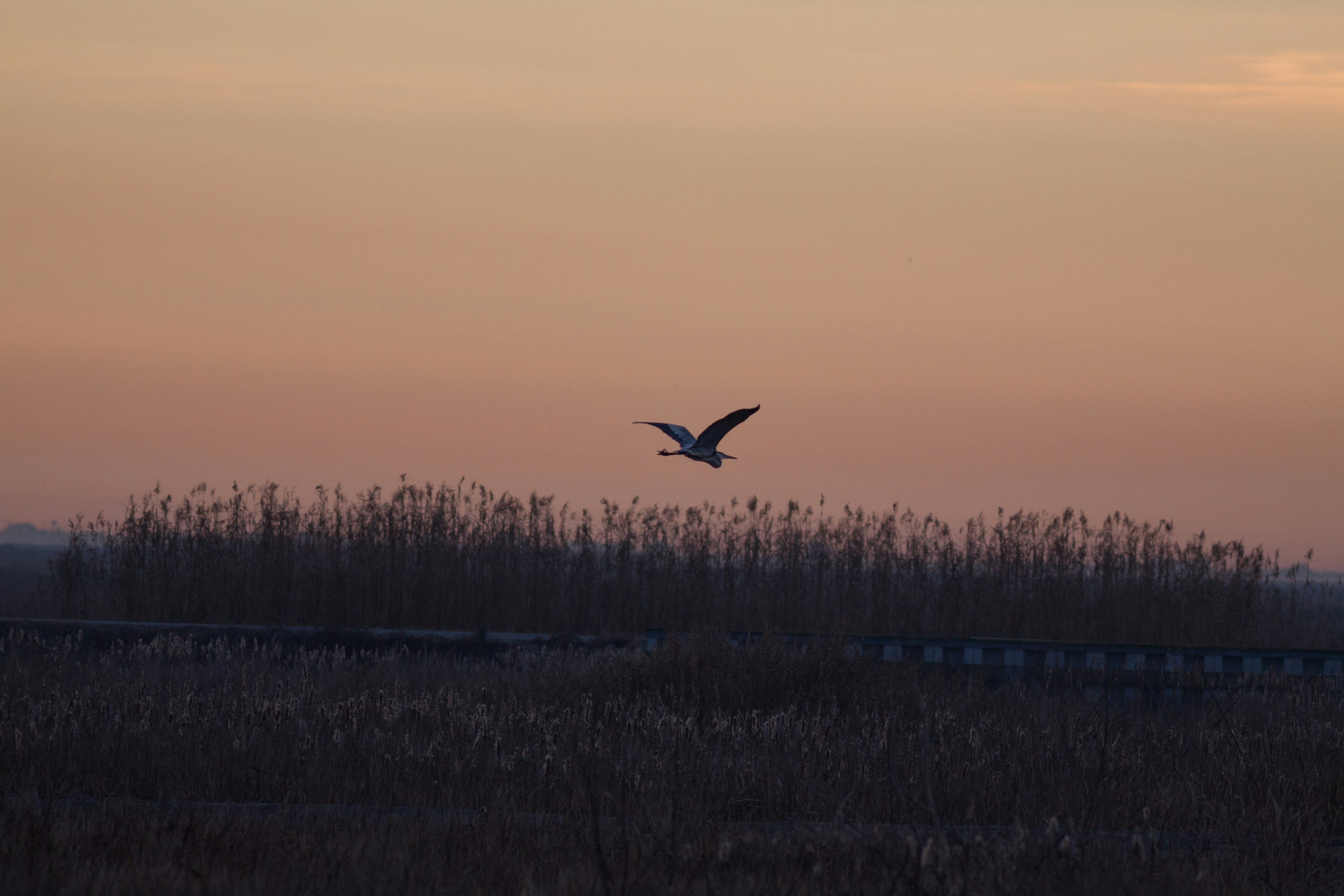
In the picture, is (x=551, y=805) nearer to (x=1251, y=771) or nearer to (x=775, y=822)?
(x=775, y=822)

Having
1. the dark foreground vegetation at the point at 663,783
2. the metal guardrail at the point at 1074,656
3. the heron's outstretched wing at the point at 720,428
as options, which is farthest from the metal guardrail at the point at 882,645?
the heron's outstretched wing at the point at 720,428

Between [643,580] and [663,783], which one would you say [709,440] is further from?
[643,580]

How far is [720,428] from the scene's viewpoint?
26.4ft

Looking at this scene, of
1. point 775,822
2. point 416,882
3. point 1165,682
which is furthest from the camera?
point 1165,682

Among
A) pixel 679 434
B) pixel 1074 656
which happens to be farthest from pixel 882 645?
pixel 679 434

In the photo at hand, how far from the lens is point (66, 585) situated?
17531 mm

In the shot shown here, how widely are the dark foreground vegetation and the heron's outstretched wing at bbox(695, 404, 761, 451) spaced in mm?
2011

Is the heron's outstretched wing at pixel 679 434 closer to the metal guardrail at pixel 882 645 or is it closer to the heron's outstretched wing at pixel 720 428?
the heron's outstretched wing at pixel 720 428

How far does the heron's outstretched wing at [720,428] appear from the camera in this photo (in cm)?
791

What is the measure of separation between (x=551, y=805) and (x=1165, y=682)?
8847mm

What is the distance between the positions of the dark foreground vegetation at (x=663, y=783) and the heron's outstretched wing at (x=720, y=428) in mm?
2011

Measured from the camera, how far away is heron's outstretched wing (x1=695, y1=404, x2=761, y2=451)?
311 inches

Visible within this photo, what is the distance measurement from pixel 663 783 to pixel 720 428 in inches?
90.7

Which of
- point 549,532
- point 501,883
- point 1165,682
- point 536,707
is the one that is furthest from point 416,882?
point 549,532
